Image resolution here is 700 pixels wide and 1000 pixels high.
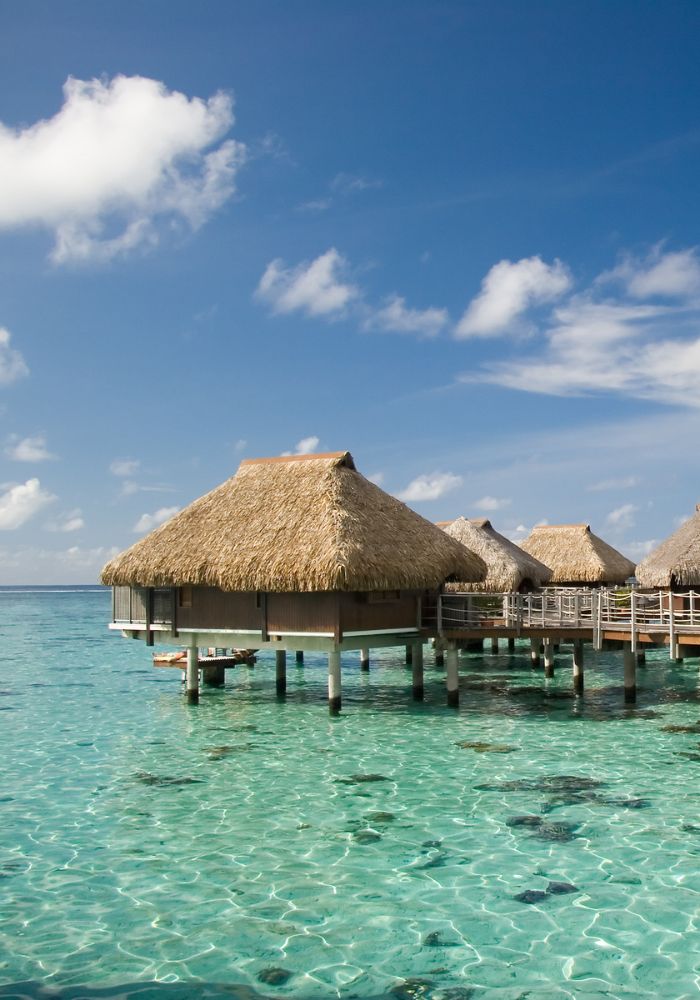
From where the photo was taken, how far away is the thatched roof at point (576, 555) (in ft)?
129

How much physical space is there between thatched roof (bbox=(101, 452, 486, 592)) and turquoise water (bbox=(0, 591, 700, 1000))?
376cm

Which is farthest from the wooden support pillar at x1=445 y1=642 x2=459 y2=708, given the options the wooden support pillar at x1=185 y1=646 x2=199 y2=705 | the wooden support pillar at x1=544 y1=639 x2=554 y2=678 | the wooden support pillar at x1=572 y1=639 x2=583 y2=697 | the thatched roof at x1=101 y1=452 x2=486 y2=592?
the wooden support pillar at x1=185 y1=646 x2=199 y2=705

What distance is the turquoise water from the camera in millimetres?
8531

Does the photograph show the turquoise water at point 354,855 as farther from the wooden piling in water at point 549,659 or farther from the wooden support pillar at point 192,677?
the wooden piling in water at point 549,659

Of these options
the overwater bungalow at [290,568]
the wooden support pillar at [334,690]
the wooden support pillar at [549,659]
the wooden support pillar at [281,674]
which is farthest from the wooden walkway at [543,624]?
the wooden support pillar at [281,674]

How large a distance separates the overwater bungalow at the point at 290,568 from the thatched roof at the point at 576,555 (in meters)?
15.7

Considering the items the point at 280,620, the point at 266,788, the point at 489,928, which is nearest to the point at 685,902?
the point at 489,928

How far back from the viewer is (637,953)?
8805 mm

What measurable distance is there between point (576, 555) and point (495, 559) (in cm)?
804

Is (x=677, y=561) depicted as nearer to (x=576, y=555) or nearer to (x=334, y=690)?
(x=334, y=690)

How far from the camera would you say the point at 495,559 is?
1329 inches

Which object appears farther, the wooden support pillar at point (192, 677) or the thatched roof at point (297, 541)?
the wooden support pillar at point (192, 677)

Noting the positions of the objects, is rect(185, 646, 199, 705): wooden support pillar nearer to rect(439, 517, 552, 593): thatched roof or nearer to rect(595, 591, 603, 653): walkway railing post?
rect(439, 517, 552, 593): thatched roof

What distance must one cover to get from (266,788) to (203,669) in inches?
589
